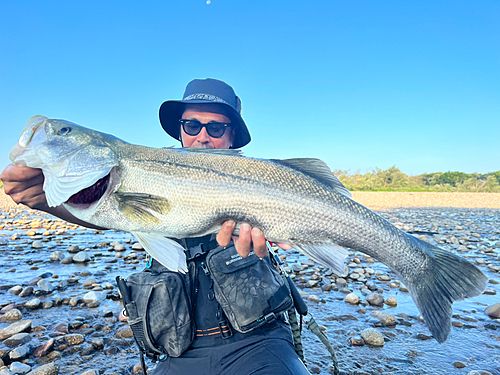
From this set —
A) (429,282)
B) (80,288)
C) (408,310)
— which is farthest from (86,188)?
(408,310)

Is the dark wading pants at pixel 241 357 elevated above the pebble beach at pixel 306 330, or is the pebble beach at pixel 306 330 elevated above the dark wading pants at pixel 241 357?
the dark wading pants at pixel 241 357

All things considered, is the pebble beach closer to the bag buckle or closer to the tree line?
the bag buckle

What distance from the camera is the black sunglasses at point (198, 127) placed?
4.31 meters

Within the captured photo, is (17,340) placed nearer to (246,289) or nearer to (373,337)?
(246,289)

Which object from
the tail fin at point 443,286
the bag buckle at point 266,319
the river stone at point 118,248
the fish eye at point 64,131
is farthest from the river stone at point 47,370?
the river stone at point 118,248

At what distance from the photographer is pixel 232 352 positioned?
8.75 ft

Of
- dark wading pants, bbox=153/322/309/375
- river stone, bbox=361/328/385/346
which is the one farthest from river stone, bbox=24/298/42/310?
river stone, bbox=361/328/385/346

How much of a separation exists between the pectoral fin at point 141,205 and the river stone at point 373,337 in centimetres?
289

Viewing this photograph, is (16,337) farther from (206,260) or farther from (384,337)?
(384,337)

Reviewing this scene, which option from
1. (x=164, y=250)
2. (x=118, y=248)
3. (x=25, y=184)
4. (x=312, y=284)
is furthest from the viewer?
(x=118, y=248)

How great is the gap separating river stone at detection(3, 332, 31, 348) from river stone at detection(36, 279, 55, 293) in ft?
5.04

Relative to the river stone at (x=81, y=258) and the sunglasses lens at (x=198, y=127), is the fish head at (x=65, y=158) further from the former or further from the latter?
the river stone at (x=81, y=258)

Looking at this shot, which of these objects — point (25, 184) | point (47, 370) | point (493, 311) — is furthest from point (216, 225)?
point (493, 311)

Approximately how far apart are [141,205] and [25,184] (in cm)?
113
